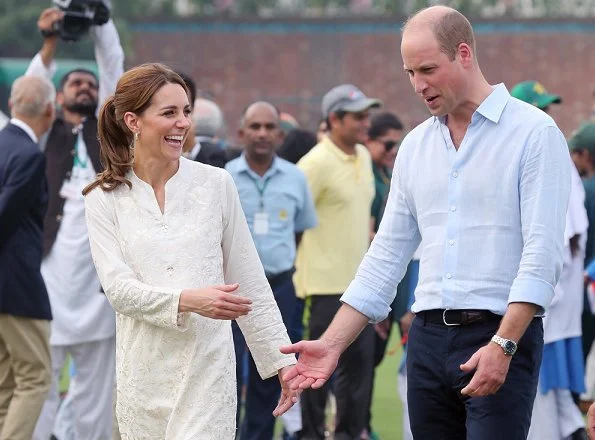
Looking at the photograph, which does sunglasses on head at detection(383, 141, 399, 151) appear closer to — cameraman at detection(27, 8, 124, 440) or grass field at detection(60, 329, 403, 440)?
grass field at detection(60, 329, 403, 440)

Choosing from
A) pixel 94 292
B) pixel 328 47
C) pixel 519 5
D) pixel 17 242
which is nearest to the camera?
pixel 17 242

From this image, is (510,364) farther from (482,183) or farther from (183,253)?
(183,253)

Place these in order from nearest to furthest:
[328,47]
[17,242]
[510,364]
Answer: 1. [510,364]
2. [17,242]
3. [328,47]

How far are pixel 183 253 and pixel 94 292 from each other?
12.8 feet

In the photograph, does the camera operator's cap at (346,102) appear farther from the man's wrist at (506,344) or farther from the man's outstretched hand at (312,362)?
the man's wrist at (506,344)

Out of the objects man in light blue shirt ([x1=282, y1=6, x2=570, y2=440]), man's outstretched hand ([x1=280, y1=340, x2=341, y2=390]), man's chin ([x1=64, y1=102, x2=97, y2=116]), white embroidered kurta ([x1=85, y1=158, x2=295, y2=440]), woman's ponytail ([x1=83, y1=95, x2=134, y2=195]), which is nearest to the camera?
man in light blue shirt ([x1=282, y1=6, x2=570, y2=440])

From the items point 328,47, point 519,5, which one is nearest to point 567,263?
point 328,47

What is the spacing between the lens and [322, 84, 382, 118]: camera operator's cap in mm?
10195

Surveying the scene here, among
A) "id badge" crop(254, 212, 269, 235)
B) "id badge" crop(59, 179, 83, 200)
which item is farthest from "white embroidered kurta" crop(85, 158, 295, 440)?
"id badge" crop(254, 212, 269, 235)

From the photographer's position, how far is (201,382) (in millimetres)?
5168

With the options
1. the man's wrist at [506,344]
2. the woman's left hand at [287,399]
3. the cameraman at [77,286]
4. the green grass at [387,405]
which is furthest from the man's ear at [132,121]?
the green grass at [387,405]

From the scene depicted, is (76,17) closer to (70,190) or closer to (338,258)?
(70,190)

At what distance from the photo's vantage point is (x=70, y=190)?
352 inches

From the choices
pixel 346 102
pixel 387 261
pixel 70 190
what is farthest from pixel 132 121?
pixel 346 102
